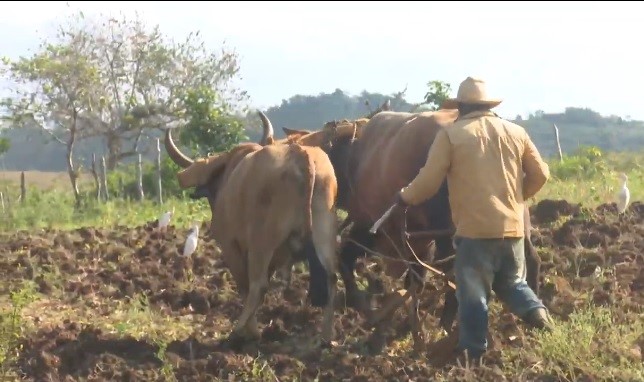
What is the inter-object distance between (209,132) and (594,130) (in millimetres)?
35557

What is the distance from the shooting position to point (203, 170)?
8.05 metres

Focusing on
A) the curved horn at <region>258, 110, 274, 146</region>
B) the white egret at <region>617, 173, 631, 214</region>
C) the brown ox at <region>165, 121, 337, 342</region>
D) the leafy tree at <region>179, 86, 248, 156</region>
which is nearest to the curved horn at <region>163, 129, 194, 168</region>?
the curved horn at <region>258, 110, 274, 146</region>

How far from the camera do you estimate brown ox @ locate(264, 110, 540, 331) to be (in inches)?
271

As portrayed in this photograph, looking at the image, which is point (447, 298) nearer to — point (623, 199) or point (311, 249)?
point (311, 249)

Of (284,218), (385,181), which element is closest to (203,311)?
(284,218)

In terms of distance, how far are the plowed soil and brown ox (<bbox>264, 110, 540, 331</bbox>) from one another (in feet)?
1.45

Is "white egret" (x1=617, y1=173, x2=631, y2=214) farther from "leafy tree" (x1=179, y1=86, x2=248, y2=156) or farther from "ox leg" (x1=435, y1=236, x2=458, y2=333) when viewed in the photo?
"leafy tree" (x1=179, y1=86, x2=248, y2=156)

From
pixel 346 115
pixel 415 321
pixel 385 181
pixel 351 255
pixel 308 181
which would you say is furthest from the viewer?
pixel 346 115

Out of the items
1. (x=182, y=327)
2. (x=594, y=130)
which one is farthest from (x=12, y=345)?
(x=594, y=130)

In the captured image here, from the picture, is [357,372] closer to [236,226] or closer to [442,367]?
[442,367]

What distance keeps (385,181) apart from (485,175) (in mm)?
1666

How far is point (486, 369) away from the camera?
5.26m

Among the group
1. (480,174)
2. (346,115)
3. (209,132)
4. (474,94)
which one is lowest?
(346,115)

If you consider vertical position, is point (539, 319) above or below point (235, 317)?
above
